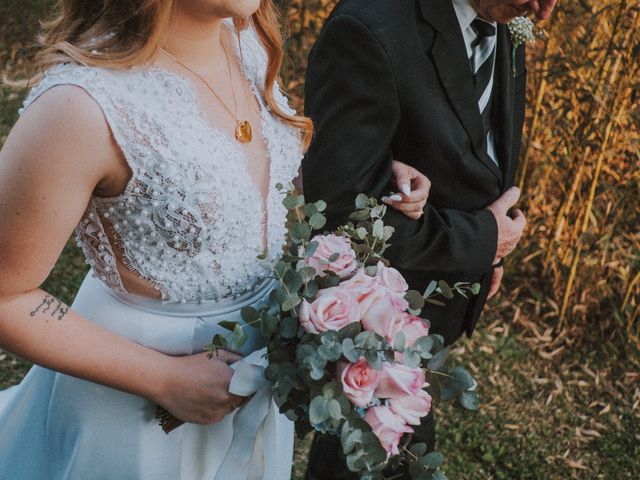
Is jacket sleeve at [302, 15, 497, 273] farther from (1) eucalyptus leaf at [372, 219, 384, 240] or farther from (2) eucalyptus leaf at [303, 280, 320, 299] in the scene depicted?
(2) eucalyptus leaf at [303, 280, 320, 299]

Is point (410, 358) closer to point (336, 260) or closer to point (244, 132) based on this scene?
point (336, 260)

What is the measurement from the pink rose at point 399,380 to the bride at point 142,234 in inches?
9.1

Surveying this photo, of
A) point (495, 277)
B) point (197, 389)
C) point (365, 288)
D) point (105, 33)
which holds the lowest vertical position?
point (495, 277)

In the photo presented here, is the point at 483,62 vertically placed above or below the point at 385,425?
above

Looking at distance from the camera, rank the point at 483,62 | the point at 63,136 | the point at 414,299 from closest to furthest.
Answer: the point at 63,136 < the point at 414,299 < the point at 483,62

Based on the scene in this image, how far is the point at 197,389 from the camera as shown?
55.2 inches


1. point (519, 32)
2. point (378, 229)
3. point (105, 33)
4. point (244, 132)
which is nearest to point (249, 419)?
point (378, 229)

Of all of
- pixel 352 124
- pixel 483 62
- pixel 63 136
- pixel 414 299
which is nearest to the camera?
pixel 63 136

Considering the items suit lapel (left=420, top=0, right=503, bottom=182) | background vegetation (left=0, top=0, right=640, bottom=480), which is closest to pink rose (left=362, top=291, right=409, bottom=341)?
suit lapel (left=420, top=0, right=503, bottom=182)

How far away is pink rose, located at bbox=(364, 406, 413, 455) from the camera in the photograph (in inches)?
51.4

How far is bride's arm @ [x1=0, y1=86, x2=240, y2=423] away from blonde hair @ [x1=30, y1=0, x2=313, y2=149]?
0.12 meters

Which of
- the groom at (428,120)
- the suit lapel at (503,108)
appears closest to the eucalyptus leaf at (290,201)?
the groom at (428,120)

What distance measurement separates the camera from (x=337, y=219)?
199 cm

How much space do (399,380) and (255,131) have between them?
61cm
